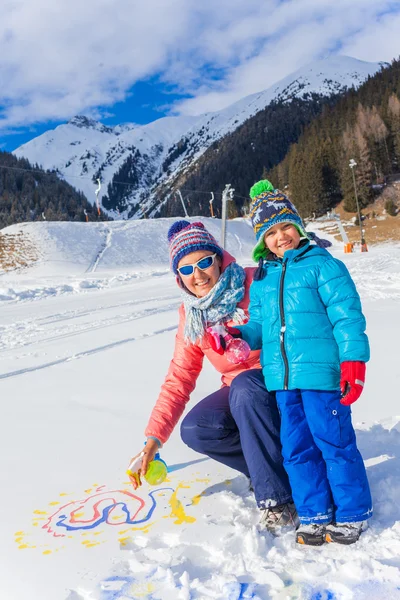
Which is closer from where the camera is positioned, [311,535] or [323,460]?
[311,535]

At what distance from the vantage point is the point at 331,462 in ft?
6.67

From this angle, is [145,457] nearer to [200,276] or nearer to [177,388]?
[177,388]

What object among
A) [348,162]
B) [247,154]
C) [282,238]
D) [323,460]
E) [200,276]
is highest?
[247,154]

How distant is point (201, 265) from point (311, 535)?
1.38 meters

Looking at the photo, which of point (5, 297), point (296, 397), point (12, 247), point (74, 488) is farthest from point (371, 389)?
point (12, 247)

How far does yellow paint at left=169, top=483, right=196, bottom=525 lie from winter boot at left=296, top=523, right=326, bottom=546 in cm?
53

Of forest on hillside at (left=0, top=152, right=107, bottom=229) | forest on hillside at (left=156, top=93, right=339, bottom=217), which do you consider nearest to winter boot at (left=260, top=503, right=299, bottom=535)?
forest on hillside at (left=0, top=152, right=107, bottom=229)

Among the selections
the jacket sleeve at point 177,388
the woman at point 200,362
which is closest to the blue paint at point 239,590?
the woman at point 200,362

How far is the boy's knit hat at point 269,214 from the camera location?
2.41 meters

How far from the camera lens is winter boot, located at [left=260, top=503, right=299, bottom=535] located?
212 centimetres

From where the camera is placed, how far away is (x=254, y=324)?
2.33 meters

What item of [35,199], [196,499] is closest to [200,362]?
[196,499]

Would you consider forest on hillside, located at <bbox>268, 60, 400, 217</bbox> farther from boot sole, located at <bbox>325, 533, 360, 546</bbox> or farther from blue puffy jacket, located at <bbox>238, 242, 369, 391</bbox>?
boot sole, located at <bbox>325, 533, 360, 546</bbox>

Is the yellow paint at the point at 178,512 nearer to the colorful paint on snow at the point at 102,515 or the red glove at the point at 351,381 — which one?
the colorful paint on snow at the point at 102,515
